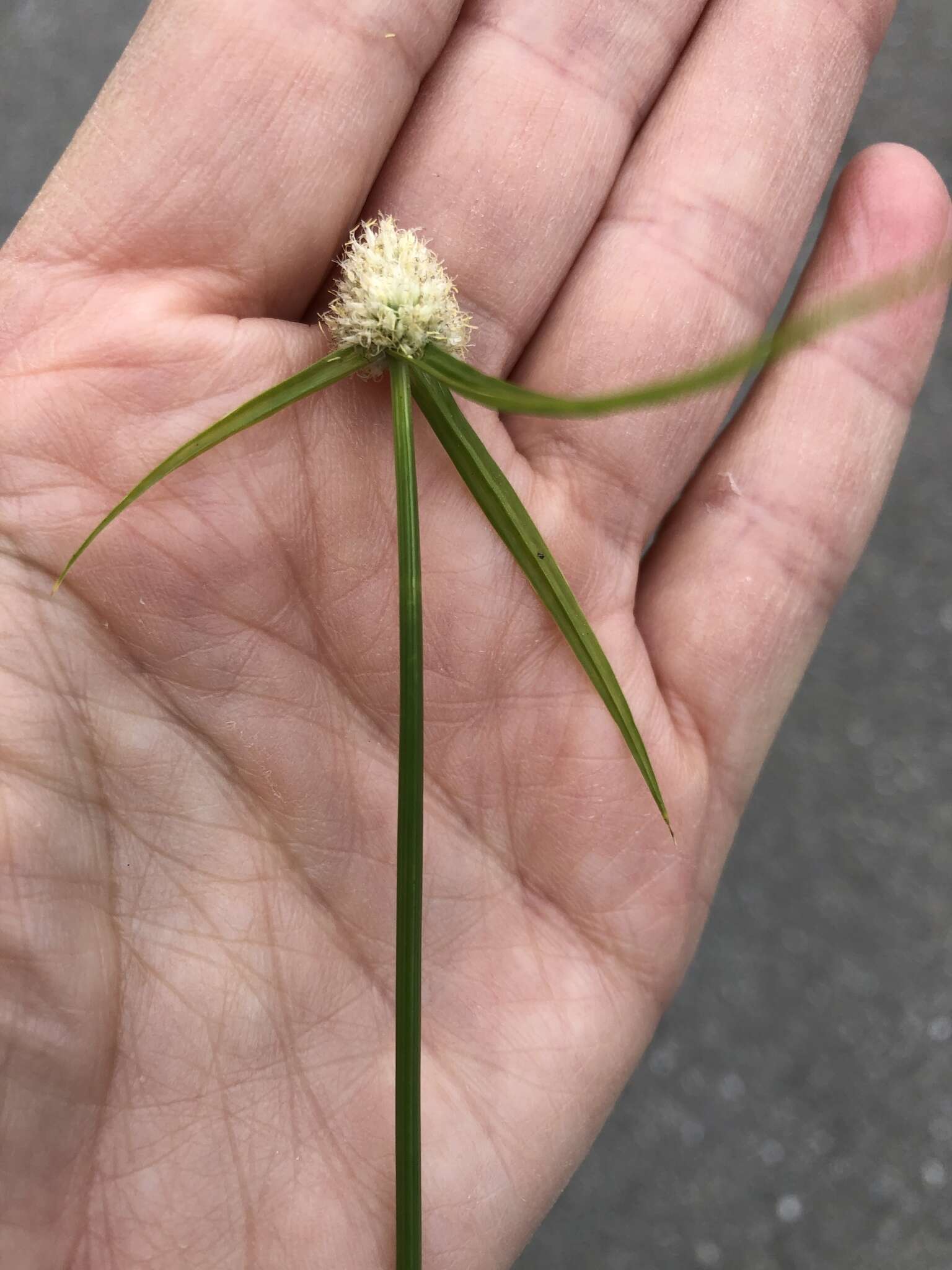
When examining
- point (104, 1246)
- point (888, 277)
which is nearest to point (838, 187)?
point (888, 277)

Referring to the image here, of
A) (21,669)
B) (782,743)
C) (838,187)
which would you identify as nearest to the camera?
(21,669)

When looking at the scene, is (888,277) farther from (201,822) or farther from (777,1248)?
(777,1248)

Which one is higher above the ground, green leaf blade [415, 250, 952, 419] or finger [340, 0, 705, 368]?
finger [340, 0, 705, 368]

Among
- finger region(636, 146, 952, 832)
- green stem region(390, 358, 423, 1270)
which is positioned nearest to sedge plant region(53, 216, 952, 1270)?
green stem region(390, 358, 423, 1270)

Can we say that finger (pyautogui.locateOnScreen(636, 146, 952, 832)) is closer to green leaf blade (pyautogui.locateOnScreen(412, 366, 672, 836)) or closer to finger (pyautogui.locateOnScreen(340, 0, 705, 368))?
green leaf blade (pyautogui.locateOnScreen(412, 366, 672, 836))

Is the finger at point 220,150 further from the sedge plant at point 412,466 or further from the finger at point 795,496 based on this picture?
the finger at point 795,496

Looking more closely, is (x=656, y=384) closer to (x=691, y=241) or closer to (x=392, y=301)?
(x=392, y=301)

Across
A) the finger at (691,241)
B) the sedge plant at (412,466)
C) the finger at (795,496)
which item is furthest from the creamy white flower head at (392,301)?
the finger at (795,496)
